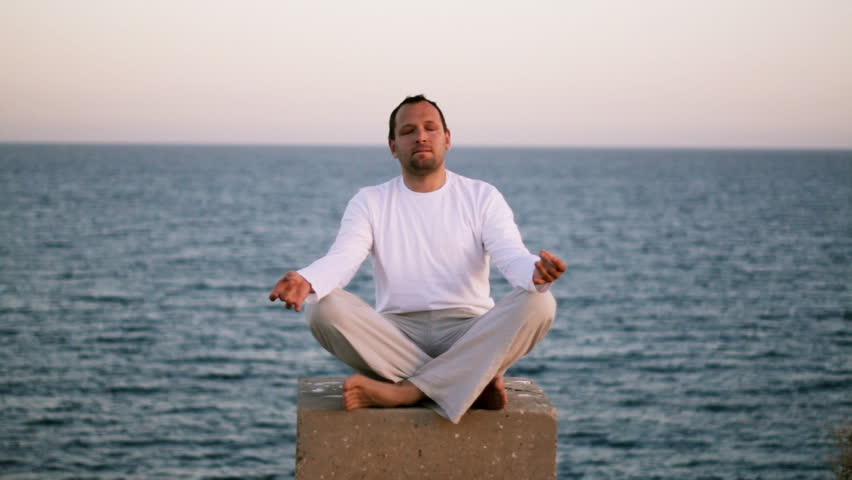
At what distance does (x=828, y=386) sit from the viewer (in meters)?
23.3

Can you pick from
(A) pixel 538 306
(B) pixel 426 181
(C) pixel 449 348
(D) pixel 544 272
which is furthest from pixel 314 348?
(D) pixel 544 272

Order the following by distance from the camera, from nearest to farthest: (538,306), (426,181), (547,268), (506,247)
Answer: (547,268) → (538,306) → (506,247) → (426,181)

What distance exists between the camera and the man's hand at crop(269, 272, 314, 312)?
13.4ft

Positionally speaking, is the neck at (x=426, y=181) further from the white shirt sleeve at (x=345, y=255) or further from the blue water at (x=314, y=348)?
the blue water at (x=314, y=348)

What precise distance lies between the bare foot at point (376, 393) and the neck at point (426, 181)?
98cm

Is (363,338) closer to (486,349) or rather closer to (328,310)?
(328,310)

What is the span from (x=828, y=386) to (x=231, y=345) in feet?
51.0

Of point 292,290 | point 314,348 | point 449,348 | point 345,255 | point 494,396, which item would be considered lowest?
point 314,348

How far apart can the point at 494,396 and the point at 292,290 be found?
1099 mm

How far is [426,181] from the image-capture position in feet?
15.9

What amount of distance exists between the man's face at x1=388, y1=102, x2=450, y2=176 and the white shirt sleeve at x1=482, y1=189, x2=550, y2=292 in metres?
0.35

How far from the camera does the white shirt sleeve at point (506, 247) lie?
14.2 feet

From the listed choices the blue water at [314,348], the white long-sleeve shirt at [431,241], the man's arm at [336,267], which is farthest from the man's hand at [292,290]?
the blue water at [314,348]

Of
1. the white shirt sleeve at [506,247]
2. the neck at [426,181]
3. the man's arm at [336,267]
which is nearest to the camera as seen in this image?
the man's arm at [336,267]
